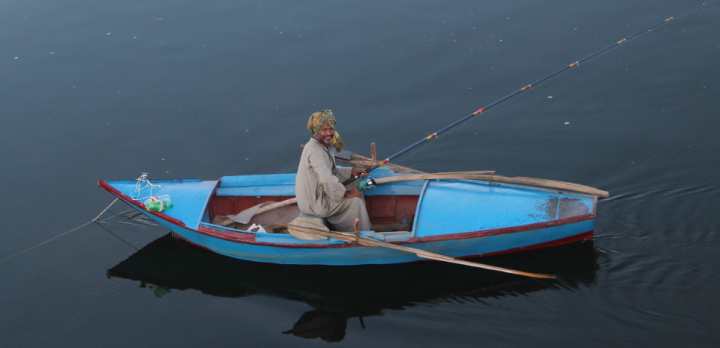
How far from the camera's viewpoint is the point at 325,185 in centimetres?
700

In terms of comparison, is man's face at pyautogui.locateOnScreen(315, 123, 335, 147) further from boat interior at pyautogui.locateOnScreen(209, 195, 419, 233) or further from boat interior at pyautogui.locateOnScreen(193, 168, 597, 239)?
boat interior at pyautogui.locateOnScreen(209, 195, 419, 233)

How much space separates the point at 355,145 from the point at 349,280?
3049 mm

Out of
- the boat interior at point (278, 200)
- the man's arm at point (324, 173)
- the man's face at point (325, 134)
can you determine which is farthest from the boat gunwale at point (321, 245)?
the man's face at point (325, 134)

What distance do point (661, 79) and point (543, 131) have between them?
2.56 meters

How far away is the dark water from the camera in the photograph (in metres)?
6.65

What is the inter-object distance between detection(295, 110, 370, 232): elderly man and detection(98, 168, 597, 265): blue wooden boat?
15.9 inches

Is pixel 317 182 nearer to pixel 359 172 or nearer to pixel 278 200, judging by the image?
pixel 359 172

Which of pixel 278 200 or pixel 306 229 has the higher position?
pixel 278 200

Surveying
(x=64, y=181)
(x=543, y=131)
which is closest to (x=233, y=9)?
(x=64, y=181)

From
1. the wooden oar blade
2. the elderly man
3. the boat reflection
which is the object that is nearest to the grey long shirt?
the elderly man

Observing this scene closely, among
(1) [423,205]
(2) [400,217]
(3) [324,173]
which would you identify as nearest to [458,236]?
(1) [423,205]

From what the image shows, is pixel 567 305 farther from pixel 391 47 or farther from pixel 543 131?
pixel 391 47

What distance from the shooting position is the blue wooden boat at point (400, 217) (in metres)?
6.72

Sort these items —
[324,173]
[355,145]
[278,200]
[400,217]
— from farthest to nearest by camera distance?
1. [355,145]
2. [278,200]
3. [400,217]
4. [324,173]
